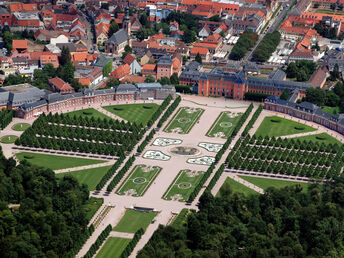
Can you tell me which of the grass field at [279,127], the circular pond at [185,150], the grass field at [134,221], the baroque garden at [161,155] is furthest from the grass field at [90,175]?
the grass field at [279,127]

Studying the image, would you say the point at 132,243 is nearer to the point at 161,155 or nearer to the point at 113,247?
the point at 113,247

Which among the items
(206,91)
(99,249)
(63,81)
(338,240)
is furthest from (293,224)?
(63,81)

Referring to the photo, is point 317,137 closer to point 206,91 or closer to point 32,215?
point 206,91

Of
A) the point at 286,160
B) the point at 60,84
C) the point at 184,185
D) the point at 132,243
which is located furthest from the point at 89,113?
the point at 132,243

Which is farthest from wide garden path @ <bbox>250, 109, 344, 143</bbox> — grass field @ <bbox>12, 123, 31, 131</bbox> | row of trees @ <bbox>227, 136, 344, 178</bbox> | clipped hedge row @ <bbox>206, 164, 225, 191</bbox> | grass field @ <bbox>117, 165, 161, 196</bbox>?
grass field @ <bbox>12, 123, 31, 131</bbox>

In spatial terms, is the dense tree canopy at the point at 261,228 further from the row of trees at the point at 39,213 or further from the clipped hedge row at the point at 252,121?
the clipped hedge row at the point at 252,121

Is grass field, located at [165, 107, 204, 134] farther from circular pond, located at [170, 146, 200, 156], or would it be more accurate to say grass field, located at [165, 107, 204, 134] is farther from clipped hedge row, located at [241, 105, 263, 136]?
clipped hedge row, located at [241, 105, 263, 136]
